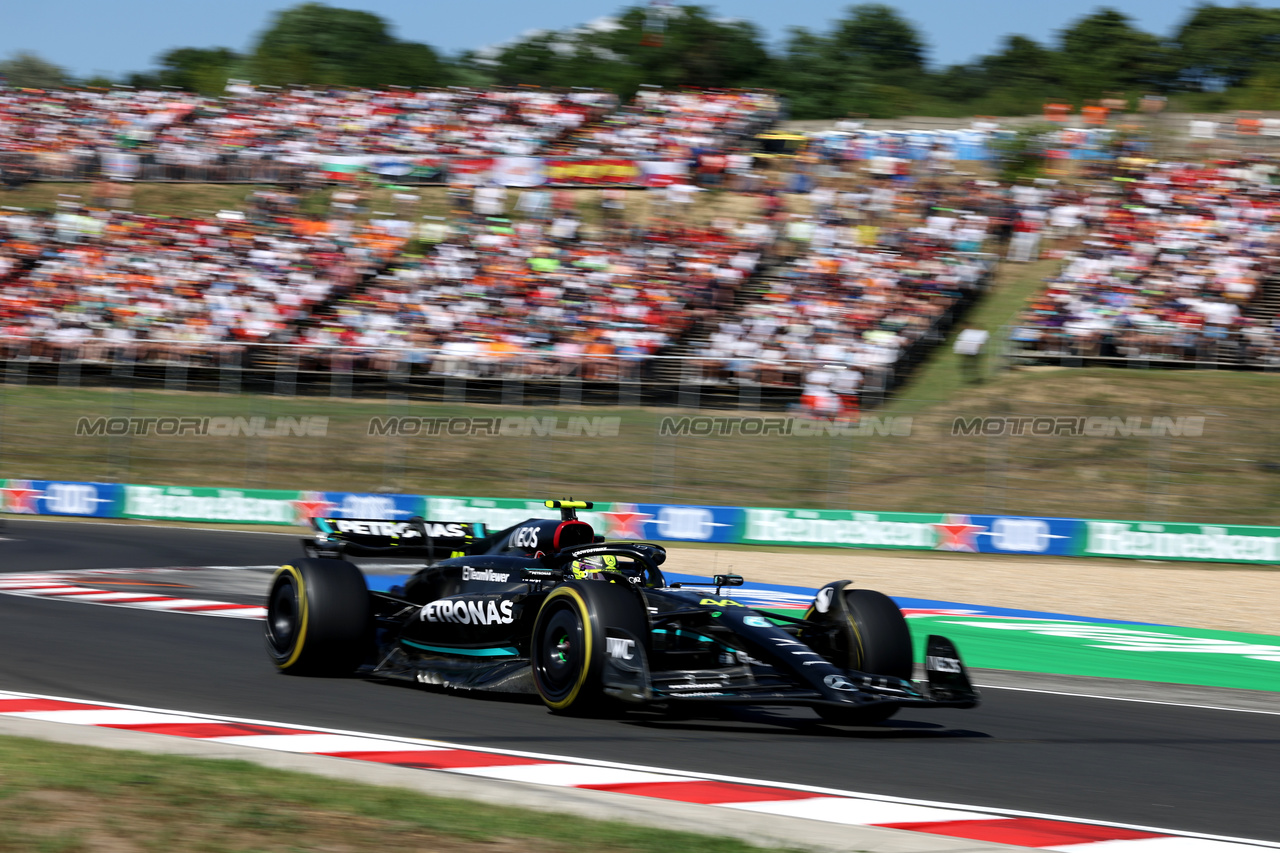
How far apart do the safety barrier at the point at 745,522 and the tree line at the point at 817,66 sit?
2818 centimetres

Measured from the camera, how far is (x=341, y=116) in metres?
30.1

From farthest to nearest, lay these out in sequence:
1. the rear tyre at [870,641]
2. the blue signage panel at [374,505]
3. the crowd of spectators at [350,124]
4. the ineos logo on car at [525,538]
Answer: the crowd of spectators at [350,124] → the blue signage panel at [374,505] → the ineos logo on car at [525,538] → the rear tyre at [870,641]

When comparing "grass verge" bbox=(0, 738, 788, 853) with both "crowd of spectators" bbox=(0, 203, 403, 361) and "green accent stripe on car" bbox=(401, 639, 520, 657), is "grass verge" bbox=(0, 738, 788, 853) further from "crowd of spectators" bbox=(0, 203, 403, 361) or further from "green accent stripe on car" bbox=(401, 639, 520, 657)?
A: "crowd of spectators" bbox=(0, 203, 403, 361)

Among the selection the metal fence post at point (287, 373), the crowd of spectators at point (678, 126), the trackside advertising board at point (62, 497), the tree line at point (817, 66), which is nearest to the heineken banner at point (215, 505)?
the trackside advertising board at point (62, 497)

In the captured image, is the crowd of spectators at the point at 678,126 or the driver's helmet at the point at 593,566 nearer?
the driver's helmet at the point at 593,566

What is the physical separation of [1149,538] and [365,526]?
12.8 metres

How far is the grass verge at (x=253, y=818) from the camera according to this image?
13.3 ft

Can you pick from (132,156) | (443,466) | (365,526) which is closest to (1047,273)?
(443,466)

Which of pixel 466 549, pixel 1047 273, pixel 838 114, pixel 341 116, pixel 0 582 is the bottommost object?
pixel 0 582

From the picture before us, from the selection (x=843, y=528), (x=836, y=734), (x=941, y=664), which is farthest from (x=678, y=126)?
(x=836, y=734)

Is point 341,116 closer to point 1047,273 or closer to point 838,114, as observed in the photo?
point 1047,273

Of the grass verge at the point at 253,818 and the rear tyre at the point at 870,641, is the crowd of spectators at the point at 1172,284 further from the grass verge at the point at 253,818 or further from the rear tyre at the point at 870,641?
the grass verge at the point at 253,818

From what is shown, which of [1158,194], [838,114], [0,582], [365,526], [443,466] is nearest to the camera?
[365,526]

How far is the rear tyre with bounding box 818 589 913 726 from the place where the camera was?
7195 millimetres
